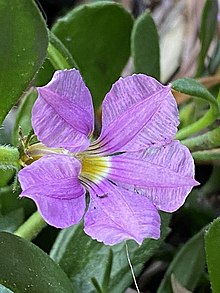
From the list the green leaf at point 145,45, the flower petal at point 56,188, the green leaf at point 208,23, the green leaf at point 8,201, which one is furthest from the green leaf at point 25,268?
the green leaf at point 208,23

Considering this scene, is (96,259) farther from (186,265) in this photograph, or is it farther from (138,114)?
(138,114)

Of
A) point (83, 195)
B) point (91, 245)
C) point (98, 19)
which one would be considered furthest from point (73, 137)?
point (98, 19)

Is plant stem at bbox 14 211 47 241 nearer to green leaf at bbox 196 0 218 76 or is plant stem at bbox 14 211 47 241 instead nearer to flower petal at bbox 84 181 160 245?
flower petal at bbox 84 181 160 245

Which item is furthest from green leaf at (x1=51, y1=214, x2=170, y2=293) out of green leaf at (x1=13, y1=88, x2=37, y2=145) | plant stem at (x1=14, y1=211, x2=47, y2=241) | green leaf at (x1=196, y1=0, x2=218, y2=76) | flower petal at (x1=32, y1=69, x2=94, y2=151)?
green leaf at (x1=196, y1=0, x2=218, y2=76)

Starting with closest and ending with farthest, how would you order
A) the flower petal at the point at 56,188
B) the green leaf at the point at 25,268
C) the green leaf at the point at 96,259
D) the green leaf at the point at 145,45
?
the flower petal at the point at 56,188 < the green leaf at the point at 25,268 < the green leaf at the point at 96,259 < the green leaf at the point at 145,45

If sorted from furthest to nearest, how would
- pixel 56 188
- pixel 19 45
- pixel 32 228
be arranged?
1. pixel 32 228
2. pixel 19 45
3. pixel 56 188

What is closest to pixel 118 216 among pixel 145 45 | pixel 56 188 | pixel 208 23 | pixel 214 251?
pixel 56 188

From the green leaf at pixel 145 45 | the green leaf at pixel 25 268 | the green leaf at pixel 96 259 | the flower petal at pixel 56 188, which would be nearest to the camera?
the flower petal at pixel 56 188

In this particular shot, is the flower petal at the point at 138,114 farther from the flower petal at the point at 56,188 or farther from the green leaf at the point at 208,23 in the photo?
the green leaf at the point at 208,23
